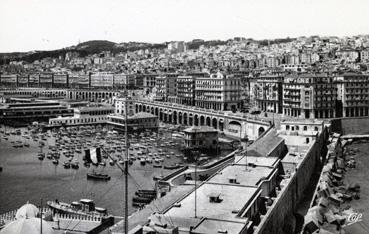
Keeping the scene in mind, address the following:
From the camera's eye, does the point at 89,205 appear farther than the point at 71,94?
No

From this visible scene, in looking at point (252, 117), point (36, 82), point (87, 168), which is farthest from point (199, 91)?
point (36, 82)

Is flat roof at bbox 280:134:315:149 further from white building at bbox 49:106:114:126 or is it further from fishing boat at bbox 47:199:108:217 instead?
white building at bbox 49:106:114:126

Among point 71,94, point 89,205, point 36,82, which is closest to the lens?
point 89,205

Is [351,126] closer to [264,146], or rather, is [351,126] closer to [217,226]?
[264,146]

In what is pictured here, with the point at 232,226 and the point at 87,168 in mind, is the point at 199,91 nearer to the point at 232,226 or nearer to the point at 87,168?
the point at 87,168

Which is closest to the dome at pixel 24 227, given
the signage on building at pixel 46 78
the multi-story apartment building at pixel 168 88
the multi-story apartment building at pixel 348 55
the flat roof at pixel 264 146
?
the flat roof at pixel 264 146

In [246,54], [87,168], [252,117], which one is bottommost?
[87,168]

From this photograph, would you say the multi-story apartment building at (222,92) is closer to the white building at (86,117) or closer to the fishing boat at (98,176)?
the white building at (86,117)
